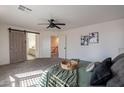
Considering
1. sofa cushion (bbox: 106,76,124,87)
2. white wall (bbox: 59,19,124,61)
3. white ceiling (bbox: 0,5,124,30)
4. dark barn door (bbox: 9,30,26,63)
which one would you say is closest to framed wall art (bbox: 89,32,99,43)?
white wall (bbox: 59,19,124,61)

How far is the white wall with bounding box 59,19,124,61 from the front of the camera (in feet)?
17.6

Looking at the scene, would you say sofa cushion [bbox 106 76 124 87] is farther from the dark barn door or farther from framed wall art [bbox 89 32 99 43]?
the dark barn door

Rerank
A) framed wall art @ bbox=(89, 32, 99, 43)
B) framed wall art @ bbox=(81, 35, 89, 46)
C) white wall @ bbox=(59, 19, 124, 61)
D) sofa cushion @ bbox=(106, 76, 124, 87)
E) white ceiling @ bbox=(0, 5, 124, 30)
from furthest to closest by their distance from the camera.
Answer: framed wall art @ bbox=(81, 35, 89, 46), framed wall art @ bbox=(89, 32, 99, 43), white wall @ bbox=(59, 19, 124, 61), white ceiling @ bbox=(0, 5, 124, 30), sofa cushion @ bbox=(106, 76, 124, 87)

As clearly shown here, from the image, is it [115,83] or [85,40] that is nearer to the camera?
[115,83]

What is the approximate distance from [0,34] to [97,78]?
595cm

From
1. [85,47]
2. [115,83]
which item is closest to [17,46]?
[85,47]

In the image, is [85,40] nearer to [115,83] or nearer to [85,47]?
[85,47]

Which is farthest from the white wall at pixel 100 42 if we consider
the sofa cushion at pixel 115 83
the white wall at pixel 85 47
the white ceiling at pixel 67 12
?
the sofa cushion at pixel 115 83

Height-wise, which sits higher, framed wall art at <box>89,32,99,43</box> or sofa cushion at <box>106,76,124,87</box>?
framed wall art at <box>89,32,99,43</box>

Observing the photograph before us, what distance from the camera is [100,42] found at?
20.1 feet

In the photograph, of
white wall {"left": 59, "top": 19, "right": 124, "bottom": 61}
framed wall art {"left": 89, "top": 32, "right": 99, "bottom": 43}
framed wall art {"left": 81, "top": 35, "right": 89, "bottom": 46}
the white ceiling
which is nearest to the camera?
the white ceiling

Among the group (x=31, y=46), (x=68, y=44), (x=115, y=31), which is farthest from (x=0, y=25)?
(x=115, y=31)

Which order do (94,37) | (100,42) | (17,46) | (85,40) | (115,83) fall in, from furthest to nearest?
1. (17,46)
2. (85,40)
3. (94,37)
4. (100,42)
5. (115,83)

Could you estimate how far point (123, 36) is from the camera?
5137mm
